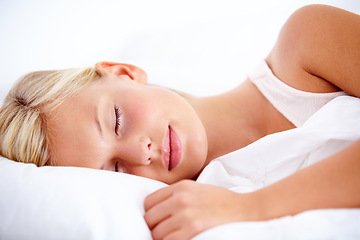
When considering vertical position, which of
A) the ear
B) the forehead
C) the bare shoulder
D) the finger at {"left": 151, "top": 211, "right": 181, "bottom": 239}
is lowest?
the finger at {"left": 151, "top": 211, "right": 181, "bottom": 239}

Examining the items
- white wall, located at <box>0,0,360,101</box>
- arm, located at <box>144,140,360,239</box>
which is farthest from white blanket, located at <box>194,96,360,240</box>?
white wall, located at <box>0,0,360,101</box>

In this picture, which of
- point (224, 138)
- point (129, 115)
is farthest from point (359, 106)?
point (129, 115)

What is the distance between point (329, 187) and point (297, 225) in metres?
0.10

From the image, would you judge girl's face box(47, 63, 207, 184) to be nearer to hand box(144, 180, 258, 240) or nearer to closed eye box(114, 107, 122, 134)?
closed eye box(114, 107, 122, 134)

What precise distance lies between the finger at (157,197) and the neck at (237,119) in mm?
432

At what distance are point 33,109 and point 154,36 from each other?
3.06ft

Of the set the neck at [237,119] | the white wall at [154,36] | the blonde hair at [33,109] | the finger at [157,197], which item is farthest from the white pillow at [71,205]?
the white wall at [154,36]

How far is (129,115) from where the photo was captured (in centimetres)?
87

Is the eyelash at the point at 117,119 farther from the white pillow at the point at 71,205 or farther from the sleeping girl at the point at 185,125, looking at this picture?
the white pillow at the point at 71,205

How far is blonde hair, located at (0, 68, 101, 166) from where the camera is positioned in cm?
85

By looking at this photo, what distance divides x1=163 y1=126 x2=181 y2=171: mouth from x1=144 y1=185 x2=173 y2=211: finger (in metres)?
0.19

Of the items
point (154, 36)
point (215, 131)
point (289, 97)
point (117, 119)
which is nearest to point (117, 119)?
point (117, 119)

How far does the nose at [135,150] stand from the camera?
0.81 meters

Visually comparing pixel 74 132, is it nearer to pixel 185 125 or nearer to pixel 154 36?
pixel 185 125
